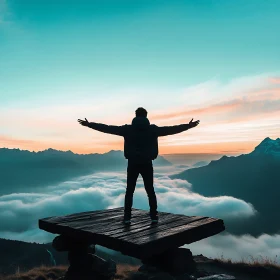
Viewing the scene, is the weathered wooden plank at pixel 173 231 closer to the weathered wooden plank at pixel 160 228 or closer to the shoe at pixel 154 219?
the weathered wooden plank at pixel 160 228

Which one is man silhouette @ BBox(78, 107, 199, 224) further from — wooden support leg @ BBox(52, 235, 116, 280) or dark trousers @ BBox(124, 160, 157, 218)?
wooden support leg @ BBox(52, 235, 116, 280)

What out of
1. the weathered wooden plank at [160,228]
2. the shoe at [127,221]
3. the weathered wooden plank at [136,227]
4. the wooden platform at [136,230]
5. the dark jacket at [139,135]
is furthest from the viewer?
the dark jacket at [139,135]

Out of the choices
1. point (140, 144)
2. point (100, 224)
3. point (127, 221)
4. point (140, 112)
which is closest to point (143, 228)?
point (127, 221)

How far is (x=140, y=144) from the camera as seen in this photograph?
8.89 metres

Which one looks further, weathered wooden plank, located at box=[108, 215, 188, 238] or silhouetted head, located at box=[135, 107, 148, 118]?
silhouetted head, located at box=[135, 107, 148, 118]

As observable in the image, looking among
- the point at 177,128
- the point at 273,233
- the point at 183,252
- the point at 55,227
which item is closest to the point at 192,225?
the point at 183,252

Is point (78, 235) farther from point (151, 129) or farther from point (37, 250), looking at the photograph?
point (37, 250)

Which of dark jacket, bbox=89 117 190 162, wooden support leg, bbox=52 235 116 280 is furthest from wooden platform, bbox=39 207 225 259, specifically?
dark jacket, bbox=89 117 190 162

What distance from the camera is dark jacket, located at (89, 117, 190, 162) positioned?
8867 mm

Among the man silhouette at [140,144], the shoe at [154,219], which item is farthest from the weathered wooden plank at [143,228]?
the man silhouette at [140,144]

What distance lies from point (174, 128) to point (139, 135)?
3.85 ft

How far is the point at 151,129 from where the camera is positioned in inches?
354

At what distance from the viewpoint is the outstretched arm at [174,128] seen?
9141 mm

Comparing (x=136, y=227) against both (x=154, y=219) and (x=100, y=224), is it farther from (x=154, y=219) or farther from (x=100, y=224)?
(x=100, y=224)
